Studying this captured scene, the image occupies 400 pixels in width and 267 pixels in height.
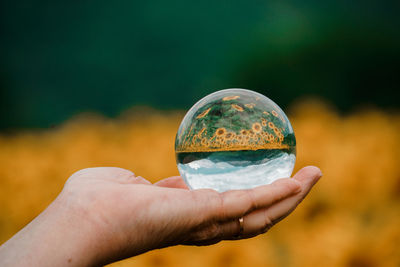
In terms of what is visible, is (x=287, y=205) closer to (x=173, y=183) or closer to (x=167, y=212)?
(x=167, y=212)

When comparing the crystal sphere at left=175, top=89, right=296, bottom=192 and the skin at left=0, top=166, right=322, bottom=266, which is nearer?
the skin at left=0, top=166, right=322, bottom=266

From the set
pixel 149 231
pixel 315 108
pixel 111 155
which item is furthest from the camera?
pixel 315 108

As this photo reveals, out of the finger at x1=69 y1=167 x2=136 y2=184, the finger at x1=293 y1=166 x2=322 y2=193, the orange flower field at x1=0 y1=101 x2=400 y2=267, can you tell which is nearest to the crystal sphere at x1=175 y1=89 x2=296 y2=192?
the finger at x1=293 y1=166 x2=322 y2=193

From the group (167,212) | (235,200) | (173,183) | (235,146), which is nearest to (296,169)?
(173,183)

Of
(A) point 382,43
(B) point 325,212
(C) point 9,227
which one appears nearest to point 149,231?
(B) point 325,212

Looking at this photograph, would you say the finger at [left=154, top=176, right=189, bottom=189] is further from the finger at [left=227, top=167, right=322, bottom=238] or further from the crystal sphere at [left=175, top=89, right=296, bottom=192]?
the finger at [left=227, top=167, right=322, bottom=238]

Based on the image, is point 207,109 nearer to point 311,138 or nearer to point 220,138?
point 220,138
